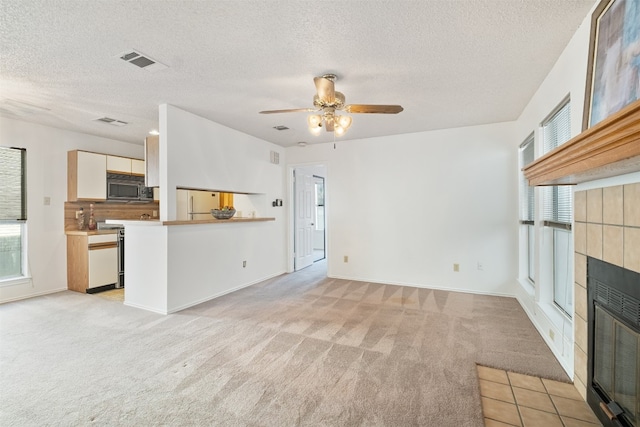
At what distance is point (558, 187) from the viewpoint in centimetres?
281

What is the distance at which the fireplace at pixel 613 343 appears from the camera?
1.46 metres

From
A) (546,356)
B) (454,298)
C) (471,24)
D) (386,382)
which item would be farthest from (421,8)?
(454,298)

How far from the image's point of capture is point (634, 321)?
1446 mm

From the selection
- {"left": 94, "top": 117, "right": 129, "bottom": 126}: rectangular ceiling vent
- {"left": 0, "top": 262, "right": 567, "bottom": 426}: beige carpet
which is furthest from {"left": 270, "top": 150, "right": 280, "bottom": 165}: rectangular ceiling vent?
{"left": 0, "top": 262, "right": 567, "bottom": 426}: beige carpet

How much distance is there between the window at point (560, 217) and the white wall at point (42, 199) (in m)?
6.33

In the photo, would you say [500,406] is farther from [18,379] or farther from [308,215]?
[308,215]

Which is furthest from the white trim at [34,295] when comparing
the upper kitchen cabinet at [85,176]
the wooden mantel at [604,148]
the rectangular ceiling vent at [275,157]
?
the wooden mantel at [604,148]

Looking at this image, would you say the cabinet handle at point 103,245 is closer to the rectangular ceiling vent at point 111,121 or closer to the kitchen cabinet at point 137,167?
the kitchen cabinet at point 137,167

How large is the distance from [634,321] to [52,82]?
15.4 ft

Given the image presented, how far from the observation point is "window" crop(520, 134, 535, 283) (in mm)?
3676

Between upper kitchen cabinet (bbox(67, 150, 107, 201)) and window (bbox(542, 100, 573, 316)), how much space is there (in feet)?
19.7

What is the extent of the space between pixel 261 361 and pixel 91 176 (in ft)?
13.9

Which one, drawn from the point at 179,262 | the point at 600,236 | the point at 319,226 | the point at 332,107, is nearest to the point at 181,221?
the point at 179,262

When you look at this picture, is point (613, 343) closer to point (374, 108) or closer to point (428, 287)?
point (374, 108)
